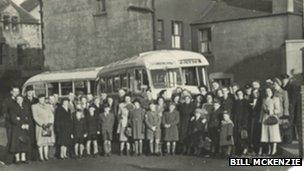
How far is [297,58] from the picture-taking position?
21.4 feet

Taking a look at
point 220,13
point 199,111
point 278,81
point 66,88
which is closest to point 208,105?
point 199,111

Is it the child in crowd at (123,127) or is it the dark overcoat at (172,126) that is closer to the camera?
the dark overcoat at (172,126)

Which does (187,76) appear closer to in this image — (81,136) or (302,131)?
(81,136)

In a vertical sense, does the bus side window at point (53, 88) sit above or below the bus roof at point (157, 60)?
below

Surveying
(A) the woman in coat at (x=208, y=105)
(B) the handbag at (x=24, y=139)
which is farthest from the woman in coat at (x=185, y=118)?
(B) the handbag at (x=24, y=139)

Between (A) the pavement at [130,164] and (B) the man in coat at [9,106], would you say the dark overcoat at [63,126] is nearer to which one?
(A) the pavement at [130,164]

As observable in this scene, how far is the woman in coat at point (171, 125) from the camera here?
7090 millimetres

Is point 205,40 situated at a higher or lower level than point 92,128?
higher

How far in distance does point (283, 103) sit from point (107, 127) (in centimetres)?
228

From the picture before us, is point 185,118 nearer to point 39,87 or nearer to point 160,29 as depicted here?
point 39,87

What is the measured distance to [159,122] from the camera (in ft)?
23.5

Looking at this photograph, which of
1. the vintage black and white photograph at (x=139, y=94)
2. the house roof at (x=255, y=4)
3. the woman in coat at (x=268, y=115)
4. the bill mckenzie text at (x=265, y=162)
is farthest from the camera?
the house roof at (x=255, y=4)

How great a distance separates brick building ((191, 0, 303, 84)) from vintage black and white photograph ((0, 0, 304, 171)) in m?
0.03

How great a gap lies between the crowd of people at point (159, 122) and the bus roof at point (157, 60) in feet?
2.25
